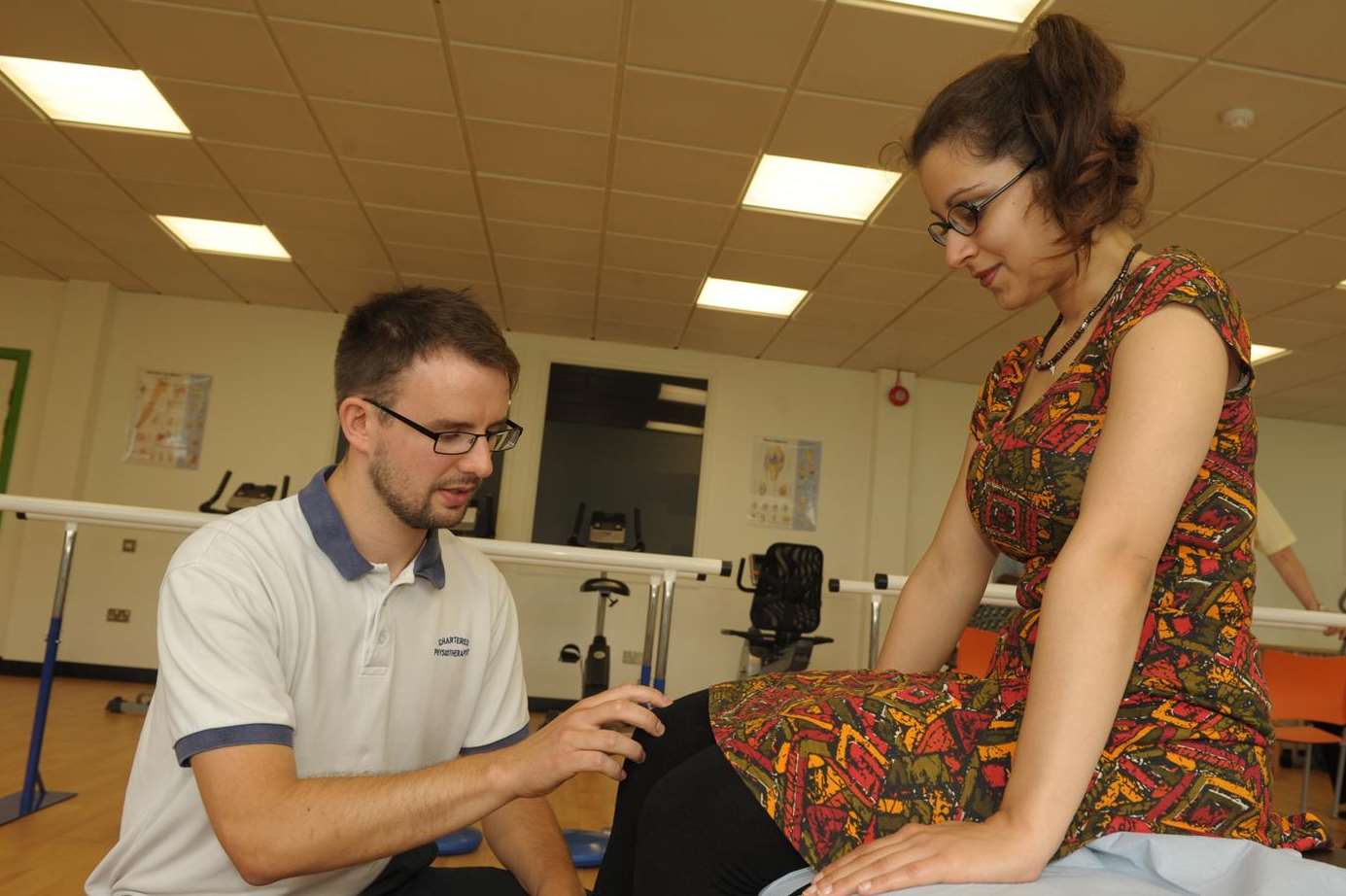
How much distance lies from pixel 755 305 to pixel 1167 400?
222 inches

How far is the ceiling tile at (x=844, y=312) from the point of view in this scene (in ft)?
19.9

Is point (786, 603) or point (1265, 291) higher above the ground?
point (1265, 291)

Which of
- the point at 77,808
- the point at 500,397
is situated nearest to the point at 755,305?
the point at 77,808

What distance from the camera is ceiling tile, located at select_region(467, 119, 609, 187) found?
4.11 m

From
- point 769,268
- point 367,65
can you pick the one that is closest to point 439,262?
point 769,268

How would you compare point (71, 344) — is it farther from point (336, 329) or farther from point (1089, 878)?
point (1089, 878)

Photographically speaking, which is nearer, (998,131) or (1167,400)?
(1167,400)

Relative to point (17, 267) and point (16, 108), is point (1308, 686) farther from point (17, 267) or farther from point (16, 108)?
point (17, 267)

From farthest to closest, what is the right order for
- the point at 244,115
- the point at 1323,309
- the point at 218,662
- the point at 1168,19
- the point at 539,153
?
1. the point at 1323,309
2. the point at 539,153
3. the point at 244,115
4. the point at 1168,19
5. the point at 218,662

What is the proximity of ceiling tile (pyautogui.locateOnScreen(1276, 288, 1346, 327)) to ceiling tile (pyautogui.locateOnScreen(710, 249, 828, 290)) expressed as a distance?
2.58m

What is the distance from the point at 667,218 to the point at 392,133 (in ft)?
4.54

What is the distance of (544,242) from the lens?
5.48m

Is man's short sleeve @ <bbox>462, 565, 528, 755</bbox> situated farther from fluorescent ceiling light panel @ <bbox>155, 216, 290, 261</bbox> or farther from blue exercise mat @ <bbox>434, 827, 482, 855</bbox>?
fluorescent ceiling light panel @ <bbox>155, 216, 290, 261</bbox>

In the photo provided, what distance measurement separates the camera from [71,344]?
23.1ft
